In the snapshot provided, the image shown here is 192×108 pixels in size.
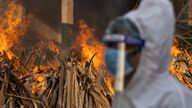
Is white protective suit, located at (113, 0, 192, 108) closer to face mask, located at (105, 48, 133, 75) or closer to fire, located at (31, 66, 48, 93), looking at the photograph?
face mask, located at (105, 48, 133, 75)

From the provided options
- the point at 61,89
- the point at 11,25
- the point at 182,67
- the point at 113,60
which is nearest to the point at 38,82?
the point at 61,89

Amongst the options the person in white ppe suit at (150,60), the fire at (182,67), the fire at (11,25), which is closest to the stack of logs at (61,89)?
the fire at (182,67)

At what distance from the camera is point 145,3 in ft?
7.25

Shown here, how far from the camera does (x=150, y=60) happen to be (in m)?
2.04

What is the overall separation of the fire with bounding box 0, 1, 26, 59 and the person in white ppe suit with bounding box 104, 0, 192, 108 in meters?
6.91

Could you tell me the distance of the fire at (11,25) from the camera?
907cm

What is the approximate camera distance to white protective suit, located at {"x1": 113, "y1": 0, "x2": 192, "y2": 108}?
2039 mm

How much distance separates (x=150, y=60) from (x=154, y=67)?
0.05 meters

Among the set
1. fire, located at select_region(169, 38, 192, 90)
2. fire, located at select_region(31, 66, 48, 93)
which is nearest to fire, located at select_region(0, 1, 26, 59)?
fire, located at select_region(31, 66, 48, 93)

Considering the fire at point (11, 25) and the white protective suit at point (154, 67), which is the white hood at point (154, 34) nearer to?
the white protective suit at point (154, 67)

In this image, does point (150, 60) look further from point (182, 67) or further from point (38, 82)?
point (182, 67)

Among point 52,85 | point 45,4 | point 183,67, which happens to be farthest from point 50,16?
point 52,85

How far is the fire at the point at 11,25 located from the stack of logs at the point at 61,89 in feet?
11.6

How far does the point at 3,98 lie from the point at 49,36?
5.61 m
